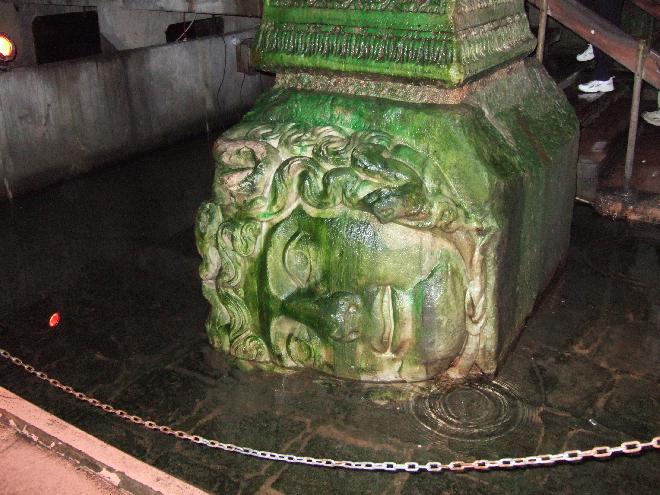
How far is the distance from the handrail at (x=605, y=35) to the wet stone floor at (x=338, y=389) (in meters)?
1.30

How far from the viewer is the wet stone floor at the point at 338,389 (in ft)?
9.53

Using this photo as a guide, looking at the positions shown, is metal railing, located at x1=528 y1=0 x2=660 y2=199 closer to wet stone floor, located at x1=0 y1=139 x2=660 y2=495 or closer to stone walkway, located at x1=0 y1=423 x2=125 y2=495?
wet stone floor, located at x1=0 y1=139 x2=660 y2=495

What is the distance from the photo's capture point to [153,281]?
4.88 metres

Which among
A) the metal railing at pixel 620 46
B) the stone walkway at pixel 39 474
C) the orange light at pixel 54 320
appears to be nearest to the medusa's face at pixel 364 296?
the stone walkway at pixel 39 474

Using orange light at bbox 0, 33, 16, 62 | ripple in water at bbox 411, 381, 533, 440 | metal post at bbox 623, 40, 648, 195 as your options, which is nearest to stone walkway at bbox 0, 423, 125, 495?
ripple in water at bbox 411, 381, 533, 440

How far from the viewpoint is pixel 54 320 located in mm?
4391

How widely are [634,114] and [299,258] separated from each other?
3.55 metres

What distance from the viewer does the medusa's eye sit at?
3.32m

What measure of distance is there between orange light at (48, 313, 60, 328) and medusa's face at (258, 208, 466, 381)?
1.71 m

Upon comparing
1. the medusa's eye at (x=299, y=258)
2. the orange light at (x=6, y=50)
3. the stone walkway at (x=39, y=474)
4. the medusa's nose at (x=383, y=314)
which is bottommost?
the stone walkway at (x=39, y=474)

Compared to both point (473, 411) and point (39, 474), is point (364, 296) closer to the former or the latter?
point (473, 411)

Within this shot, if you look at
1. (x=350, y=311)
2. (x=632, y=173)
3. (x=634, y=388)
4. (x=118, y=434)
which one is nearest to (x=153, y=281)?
(x=118, y=434)

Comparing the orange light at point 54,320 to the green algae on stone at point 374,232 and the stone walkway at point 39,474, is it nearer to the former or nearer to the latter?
the green algae on stone at point 374,232

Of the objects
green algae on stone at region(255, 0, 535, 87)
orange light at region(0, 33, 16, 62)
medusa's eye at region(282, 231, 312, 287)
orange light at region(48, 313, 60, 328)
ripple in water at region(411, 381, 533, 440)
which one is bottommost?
orange light at region(48, 313, 60, 328)
